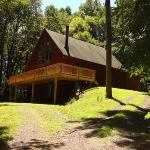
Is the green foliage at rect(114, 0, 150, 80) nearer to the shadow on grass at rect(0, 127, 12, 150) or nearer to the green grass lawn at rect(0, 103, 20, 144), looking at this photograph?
the green grass lawn at rect(0, 103, 20, 144)

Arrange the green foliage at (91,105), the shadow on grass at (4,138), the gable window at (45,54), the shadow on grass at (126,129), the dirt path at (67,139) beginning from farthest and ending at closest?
the gable window at (45,54) → the green foliage at (91,105) → the shadow on grass at (126,129) → the shadow on grass at (4,138) → the dirt path at (67,139)

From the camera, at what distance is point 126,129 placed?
17.8 m

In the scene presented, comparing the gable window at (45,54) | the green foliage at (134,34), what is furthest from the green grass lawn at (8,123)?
the gable window at (45,54)

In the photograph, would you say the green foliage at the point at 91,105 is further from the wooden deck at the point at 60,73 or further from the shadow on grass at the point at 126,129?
the wooden deck at the point at 60,73

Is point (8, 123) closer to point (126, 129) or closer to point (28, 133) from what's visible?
point (28, 133)

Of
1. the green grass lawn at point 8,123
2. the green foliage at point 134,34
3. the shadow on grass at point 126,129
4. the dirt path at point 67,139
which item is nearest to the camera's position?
the dirt path at point 67,139

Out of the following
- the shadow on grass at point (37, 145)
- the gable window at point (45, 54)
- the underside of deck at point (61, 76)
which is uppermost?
the gable window at point (45, 54)

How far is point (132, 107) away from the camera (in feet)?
84.9

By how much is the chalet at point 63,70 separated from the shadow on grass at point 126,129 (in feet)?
45.6

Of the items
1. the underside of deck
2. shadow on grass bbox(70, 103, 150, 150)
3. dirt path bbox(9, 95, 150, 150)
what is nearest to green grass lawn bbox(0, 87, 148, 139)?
shadow on grass bbox(70, 103, 150, 150)

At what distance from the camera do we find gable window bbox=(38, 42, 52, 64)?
44.3m

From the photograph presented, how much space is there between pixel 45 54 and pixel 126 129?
29.0 metres

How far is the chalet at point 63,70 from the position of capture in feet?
119

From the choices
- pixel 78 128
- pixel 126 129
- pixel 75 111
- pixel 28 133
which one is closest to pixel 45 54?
pixel 75 111
